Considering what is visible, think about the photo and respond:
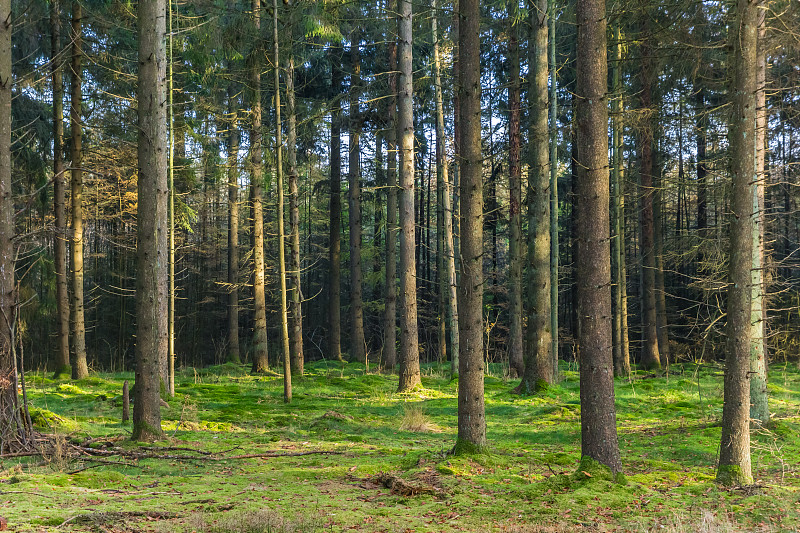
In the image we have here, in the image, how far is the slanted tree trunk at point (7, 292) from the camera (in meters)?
7.40

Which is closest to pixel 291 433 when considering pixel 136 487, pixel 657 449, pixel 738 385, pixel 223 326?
pixel 136 487

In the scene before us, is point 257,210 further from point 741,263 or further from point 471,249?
point 741,263

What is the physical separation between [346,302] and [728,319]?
3080 cm

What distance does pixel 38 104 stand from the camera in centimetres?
1798

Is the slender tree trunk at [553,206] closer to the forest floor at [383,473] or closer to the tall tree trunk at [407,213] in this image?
the forest floor at [383,473]

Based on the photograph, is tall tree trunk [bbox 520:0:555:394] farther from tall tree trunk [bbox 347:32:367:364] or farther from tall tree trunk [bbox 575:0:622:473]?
tall tree trunk [bbox 347:32:367:364]

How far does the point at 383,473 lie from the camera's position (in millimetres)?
7191

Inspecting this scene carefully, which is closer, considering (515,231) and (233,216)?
(515,231)

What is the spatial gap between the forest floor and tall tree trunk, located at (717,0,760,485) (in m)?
0.38

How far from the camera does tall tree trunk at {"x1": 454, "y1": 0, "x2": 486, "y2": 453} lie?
298 inches

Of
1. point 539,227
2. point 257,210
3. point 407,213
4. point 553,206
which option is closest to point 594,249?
point 539,227

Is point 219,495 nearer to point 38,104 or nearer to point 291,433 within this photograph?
point 291,433

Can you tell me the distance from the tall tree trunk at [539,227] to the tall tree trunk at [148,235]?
847 cm

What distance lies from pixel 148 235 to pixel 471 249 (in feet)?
15.3
